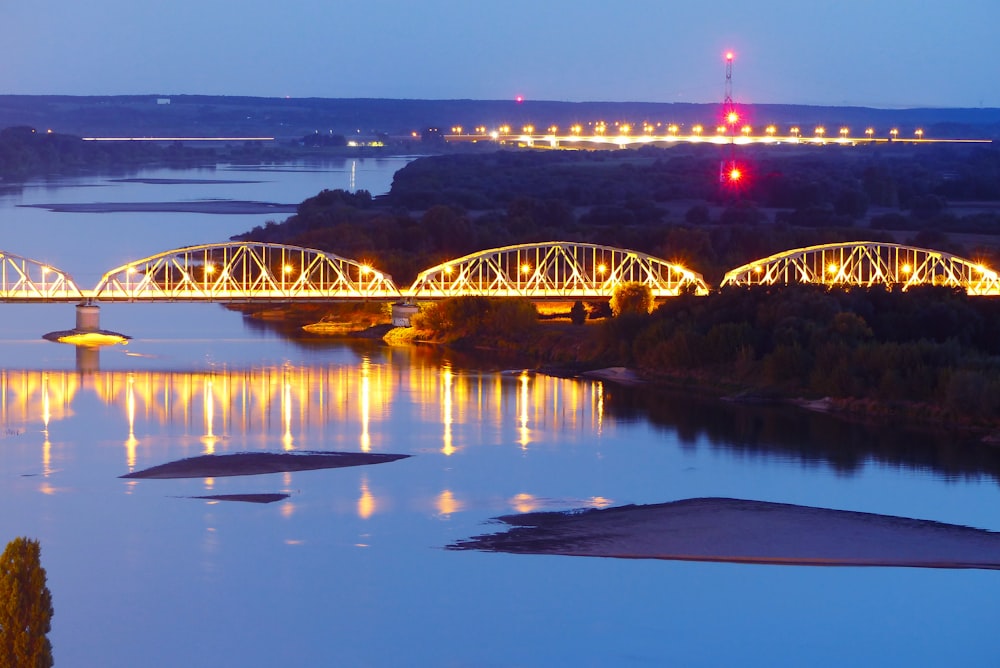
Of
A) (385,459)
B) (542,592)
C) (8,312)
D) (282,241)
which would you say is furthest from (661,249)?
(542,592)

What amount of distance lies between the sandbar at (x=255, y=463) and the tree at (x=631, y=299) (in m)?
17.7

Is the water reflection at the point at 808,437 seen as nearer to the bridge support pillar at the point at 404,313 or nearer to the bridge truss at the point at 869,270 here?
the bridge support pillar at the point at 404,313

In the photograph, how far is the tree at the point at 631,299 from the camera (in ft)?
159

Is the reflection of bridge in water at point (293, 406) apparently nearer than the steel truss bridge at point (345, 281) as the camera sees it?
Yes

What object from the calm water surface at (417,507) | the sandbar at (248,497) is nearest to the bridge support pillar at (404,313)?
the calm water surface at (417,507)

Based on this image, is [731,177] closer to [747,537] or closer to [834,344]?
[834,344]

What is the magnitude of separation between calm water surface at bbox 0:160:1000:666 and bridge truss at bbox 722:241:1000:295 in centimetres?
1331

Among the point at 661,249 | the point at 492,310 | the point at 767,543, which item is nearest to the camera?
the point at 767,543

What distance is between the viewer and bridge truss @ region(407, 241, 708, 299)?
5219 centimetres

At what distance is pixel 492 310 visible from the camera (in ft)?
159

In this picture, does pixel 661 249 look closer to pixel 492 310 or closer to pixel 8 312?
pixel 492 310

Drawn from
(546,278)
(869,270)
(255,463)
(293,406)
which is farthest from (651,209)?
(255,463)

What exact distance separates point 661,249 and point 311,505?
37793 mm

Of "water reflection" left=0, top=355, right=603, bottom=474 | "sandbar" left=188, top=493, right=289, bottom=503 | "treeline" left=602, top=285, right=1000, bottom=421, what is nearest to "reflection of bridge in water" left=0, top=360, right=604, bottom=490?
"water reflection" left=0, top=355, right=603, bottom=474
